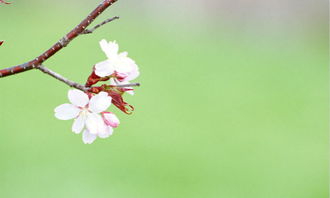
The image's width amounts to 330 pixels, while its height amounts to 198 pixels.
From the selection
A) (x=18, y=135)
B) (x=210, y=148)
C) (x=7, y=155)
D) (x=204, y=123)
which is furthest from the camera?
(x=204, y=123)

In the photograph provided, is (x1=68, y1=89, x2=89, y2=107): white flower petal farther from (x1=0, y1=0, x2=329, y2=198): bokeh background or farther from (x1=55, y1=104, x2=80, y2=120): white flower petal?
(x1=0, y1=0, x2=329, y2=198): bokeh background

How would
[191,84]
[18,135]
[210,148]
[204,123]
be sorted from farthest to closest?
[191,84]
[204,123]
[210,148]
[18,135]

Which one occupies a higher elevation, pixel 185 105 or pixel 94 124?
pixel 185 105

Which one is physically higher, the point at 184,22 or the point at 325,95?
the point at 184,22

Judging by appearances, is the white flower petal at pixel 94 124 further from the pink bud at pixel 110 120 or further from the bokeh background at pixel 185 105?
the bokeh background at pixel 185 105

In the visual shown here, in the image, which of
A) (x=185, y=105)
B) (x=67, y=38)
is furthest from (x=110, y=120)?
(x=185, y=105)

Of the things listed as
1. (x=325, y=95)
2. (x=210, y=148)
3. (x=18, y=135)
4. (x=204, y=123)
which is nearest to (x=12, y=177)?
(x=18, y=135)

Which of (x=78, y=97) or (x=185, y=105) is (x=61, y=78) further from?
(x=185, y=105)

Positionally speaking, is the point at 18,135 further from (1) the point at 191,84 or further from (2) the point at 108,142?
(1) the point at 191,84
